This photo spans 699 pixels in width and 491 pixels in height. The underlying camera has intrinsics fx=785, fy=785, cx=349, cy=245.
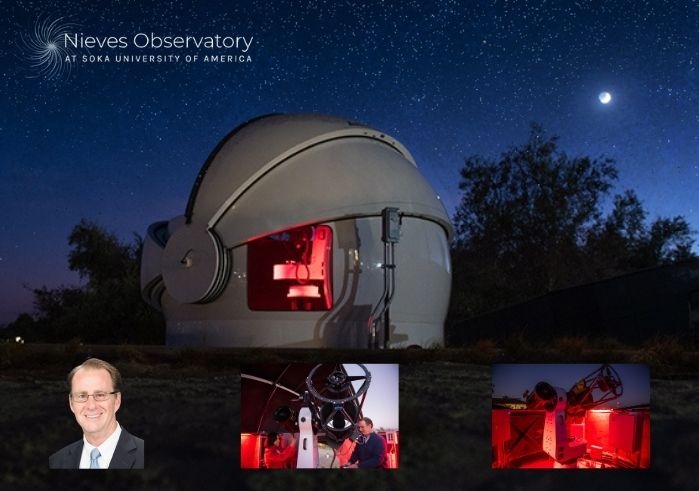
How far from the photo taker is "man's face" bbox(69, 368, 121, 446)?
580 cm

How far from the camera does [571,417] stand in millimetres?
6023

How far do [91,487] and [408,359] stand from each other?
3118mm

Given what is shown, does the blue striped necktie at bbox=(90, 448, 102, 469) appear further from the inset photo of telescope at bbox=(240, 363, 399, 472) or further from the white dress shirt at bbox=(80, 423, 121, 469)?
the inset photo of telescope at bbox=(240, 363, 399, 472)

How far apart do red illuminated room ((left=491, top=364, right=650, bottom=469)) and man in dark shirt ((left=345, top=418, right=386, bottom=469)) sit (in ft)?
2.90

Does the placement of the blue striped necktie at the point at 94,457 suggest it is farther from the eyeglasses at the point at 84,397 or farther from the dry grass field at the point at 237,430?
the eyeglasses at the point at 84,397

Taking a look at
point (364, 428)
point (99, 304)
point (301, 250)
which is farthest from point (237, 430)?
point (99, 304)

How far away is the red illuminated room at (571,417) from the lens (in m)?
5.99

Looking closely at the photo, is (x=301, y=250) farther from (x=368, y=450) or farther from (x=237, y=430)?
(x=368, y=450)

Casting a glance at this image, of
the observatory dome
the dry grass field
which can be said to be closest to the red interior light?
the observatory dome

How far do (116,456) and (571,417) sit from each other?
11.4 ft

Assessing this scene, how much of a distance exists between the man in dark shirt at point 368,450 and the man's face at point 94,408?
1827 mm

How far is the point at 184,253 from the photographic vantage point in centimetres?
1294

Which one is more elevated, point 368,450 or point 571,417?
point 571,417

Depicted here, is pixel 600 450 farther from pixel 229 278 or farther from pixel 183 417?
pixel 229 278
